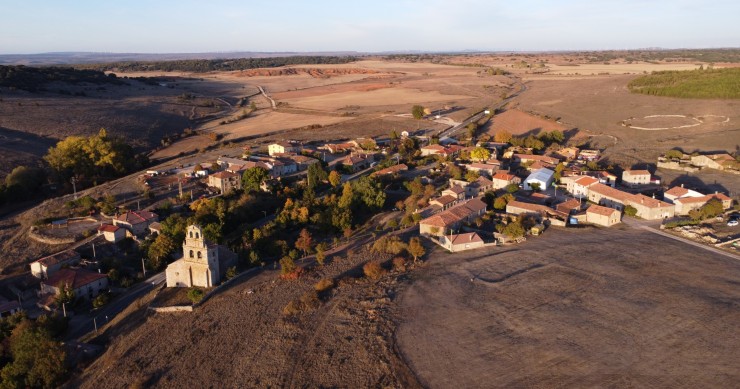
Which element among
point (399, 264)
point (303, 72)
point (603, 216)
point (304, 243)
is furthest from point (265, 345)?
point (303, 72)

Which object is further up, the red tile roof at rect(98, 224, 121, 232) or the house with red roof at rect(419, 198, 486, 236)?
the house with red roof at rect(419, 198, 486, 236)

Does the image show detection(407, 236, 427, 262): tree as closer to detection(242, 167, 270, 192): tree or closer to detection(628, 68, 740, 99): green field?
detection(242, 167, 270, 192): tree

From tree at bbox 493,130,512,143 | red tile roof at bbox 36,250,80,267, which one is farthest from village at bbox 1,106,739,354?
tree at bbox 493,130,512,143

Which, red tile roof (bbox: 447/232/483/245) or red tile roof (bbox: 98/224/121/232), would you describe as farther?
red tile roof (bbox: 98/224/121/232)

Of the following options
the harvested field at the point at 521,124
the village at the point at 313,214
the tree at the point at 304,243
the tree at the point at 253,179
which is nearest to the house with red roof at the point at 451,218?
the village at the point at 313,214

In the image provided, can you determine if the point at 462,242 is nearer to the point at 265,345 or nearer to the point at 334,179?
the point at 265,345

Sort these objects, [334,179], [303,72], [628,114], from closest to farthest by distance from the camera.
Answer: [334,179], [628,114], [303,72]

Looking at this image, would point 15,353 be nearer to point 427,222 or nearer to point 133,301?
point 133,301
